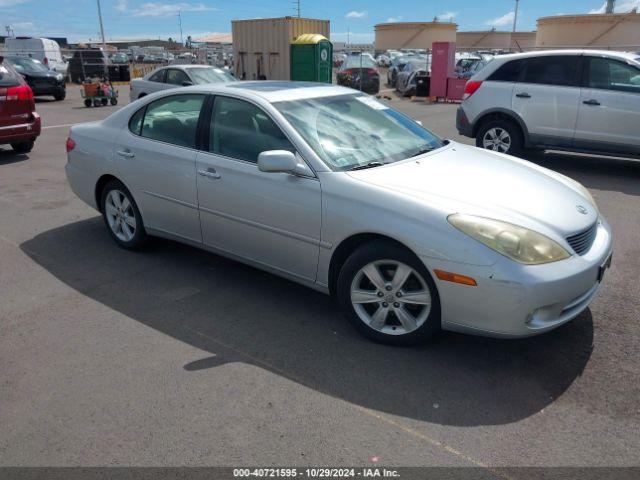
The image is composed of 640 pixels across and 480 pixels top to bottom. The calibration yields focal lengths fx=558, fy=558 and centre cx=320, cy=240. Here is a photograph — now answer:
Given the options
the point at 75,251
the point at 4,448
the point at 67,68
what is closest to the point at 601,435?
Result: the point at 4,448

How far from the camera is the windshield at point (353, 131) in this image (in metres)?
3.83

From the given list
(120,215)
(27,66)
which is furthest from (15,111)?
(27,66)

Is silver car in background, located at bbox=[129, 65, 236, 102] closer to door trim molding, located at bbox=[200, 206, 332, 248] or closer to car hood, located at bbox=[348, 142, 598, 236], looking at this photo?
door trim molding, located at bbox=[200, 206, 332, 248]

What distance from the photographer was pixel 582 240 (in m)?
3.35

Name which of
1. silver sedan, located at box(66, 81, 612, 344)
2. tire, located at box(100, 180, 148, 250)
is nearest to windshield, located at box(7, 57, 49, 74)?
tire, located at box(100, 180, 148, 250)

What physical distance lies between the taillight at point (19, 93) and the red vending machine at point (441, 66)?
45.0 ft

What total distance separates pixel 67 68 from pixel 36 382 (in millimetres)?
30450

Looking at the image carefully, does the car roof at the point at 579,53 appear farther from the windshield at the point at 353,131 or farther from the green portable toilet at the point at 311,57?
the green portable toilet at the point at 311,57

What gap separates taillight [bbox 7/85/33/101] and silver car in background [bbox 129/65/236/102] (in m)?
4.84

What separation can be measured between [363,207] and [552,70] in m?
6.34

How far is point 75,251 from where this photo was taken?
520cm

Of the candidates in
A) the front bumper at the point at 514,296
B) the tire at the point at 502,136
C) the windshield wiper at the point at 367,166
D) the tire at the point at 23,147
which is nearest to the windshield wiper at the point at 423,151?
the windshield wiper at the point at 367,166

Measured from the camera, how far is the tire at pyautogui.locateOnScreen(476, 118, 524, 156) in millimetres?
8758

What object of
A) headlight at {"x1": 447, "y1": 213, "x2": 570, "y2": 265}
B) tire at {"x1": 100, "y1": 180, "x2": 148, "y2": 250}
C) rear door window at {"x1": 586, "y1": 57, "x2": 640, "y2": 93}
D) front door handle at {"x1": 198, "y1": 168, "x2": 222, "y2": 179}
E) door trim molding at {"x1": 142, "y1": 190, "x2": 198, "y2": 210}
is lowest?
tire at {"x1": 100, "y1": 180, "x2": 148, "y2": 250}
